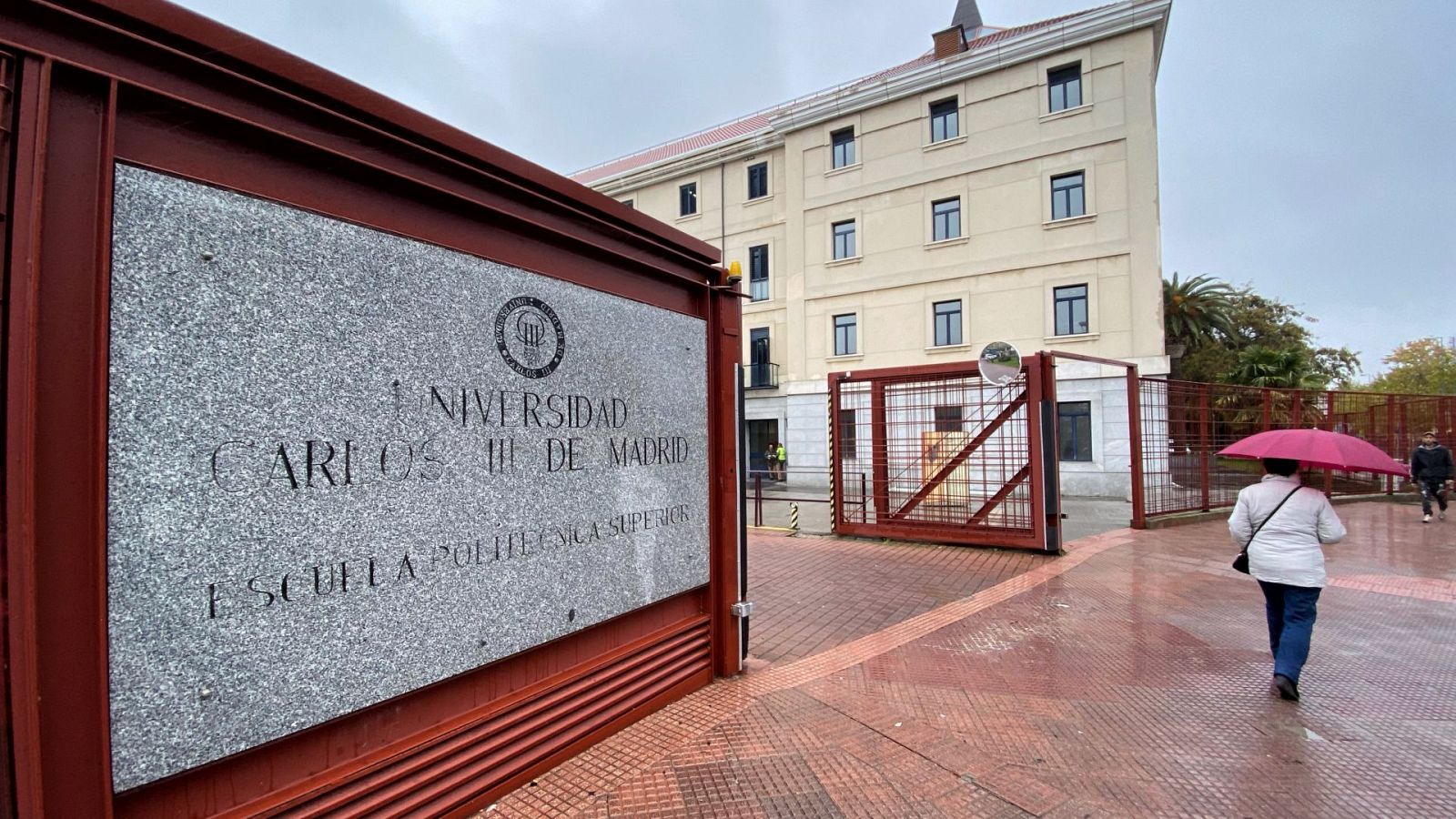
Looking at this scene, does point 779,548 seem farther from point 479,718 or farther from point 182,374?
point 182,374

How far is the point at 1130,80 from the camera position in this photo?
17219 mm

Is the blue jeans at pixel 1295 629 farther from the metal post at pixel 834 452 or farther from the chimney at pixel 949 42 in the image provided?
the chimney at pixel 949 42

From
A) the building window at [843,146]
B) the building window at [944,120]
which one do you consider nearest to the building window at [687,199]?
the building window at [843,146]

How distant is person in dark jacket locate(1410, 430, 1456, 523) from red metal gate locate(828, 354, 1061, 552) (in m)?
8.47

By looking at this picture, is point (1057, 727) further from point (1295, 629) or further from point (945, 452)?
point (945, 452)

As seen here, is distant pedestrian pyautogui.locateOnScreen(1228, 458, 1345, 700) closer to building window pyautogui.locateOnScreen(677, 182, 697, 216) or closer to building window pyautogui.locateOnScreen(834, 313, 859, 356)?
building window pyautogui.locateOnScreen(834, 313, 859, 356)

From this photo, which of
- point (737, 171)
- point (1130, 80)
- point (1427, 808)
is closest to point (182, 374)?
point (1427, 808)

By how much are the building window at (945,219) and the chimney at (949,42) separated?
19.0 feet

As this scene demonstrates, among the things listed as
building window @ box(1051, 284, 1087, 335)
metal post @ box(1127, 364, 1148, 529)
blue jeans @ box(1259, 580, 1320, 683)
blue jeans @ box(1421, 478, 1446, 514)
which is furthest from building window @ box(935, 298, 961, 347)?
blue jeans @ box(1259, 580, 1320, 683)

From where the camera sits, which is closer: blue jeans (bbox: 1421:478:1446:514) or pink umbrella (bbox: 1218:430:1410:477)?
pink umbrella (bbox: 1218:430:1410:477)

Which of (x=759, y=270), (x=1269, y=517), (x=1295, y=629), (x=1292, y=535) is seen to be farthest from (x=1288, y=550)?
(x=759, y=270)

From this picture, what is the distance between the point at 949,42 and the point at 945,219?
713cm

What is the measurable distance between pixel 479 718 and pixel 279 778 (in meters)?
0.73

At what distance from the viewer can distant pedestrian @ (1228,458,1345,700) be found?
393 centimetres
